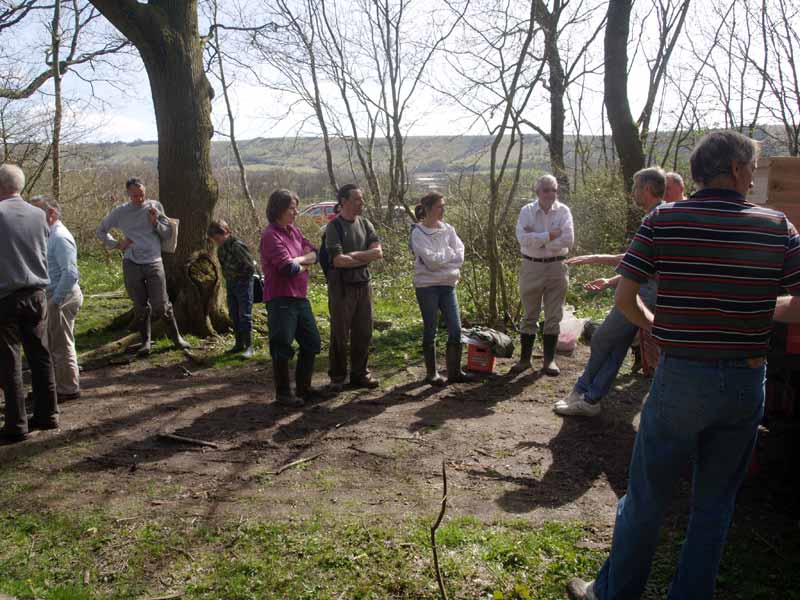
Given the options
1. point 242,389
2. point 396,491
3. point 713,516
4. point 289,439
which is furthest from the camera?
point 242,389

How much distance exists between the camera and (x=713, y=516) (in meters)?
2.67

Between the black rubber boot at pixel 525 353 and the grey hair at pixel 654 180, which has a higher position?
the grey hair at pixel 654 180

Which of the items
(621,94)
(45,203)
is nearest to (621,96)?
(621,94)

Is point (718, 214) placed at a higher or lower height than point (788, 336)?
higher

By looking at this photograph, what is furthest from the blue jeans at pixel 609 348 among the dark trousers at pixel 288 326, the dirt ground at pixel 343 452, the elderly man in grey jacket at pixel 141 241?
the elderly man in grey jacket at pixel 141 241

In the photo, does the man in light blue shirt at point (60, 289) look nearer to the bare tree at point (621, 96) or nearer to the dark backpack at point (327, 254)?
the dark backpack at point (327, 254)

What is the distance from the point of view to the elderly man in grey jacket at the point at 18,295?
Answer: 5.14 m

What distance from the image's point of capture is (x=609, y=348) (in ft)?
17.3

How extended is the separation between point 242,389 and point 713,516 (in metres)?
5.12

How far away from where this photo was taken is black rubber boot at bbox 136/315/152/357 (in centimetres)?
819

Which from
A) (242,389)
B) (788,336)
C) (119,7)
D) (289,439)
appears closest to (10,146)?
(119,7)

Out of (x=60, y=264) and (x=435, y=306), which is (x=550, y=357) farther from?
(x=60, y=264)

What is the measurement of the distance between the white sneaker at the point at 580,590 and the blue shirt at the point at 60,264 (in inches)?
190

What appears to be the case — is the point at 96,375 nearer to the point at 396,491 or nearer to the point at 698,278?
the point at 396,491
